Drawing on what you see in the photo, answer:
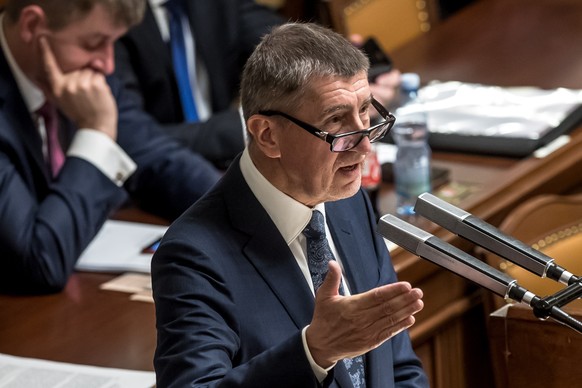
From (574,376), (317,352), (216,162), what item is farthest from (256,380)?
(216,162)

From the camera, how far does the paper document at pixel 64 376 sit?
7.72 ft

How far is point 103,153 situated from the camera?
306 centimetres

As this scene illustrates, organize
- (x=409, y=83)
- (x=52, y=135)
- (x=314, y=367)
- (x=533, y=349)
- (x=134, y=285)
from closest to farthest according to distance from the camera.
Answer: (x=314, y=367) < (x=533, y=349) < (x=134, y=285) < (x=52, y=135) < (x=409, y=83)

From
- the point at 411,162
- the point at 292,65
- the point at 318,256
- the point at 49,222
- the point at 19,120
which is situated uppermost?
the point at 292,65

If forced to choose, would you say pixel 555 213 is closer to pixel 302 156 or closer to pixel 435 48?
pixel 302 156

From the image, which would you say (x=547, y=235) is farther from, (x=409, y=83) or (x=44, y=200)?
(x=44, y=200)

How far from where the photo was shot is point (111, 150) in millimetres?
3072

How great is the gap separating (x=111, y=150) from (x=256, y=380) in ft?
4.67

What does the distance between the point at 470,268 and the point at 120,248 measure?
1.59 metres

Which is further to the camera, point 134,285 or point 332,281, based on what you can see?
point 134,285

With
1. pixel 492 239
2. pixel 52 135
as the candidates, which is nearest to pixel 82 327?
pixel 52 135

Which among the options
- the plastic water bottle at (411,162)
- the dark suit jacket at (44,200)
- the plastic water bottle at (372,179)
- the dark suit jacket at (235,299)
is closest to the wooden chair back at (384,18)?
the plastic water bottle at (411,162)

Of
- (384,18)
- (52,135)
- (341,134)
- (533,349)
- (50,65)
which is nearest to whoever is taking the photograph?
(341,134)

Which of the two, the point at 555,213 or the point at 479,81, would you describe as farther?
the point at 479,81
